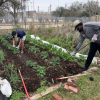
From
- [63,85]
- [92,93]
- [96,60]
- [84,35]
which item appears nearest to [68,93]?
[63,85]

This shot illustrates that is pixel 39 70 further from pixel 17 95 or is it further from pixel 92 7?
pixel 92 7

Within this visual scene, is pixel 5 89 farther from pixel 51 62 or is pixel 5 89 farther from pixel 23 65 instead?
pixel 51 62

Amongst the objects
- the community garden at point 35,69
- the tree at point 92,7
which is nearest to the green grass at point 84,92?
the community garden at point 35,69

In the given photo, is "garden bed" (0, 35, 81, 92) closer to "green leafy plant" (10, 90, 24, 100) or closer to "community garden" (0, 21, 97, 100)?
"community garden" (0, 21, 97, 100)

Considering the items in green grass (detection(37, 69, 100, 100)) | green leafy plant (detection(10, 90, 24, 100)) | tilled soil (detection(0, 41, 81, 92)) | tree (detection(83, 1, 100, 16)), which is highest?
tree (detection(83, 1, 100, 16))

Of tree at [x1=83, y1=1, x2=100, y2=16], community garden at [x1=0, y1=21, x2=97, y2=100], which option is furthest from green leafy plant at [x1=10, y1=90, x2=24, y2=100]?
tree at [x1=83, y1=1, x2=100, y2=16]

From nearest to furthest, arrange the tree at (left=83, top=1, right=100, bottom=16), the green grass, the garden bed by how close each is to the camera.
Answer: the green grass, the garden bed, the tree at (left=83, top=1, right=100, bottom=16)

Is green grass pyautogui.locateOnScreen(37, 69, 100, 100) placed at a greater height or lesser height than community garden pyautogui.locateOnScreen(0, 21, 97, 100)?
lesser

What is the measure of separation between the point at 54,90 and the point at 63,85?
1.04ft

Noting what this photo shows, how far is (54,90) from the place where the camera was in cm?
267

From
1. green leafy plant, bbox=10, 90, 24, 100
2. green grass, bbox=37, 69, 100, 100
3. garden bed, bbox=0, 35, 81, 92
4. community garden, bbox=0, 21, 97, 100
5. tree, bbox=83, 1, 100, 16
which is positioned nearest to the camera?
green leafy plant, bbox=10, 90, 24, 100

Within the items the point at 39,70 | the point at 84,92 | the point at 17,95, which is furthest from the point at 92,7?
the point at 17,95

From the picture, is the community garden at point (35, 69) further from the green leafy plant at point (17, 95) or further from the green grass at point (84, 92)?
the green grass at point (84, 92)

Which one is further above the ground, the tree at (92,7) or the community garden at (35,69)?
the tree at (92,7)
